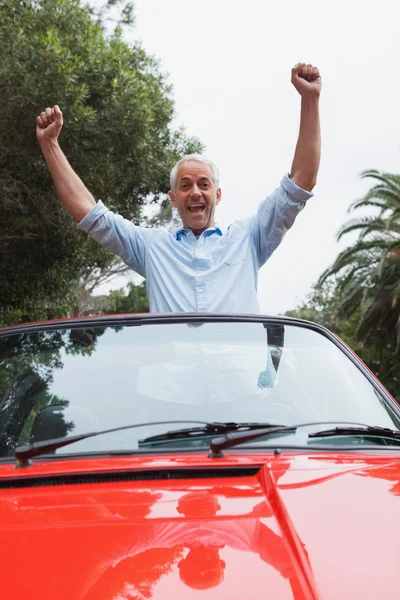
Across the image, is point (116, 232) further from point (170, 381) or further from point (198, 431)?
point (198, 431)

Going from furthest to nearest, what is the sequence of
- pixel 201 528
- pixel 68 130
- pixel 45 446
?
pixel 68 130 < pixel 45 446 < pixel 201 528

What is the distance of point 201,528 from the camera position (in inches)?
50.7

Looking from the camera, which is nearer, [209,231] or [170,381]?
[170,381]

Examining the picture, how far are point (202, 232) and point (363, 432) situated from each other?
5.35 ft

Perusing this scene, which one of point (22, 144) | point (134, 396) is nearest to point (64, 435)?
point (134, 396)

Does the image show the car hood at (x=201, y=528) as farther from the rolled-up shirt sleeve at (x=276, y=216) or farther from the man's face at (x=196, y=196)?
the man's face at (x=196, y=196)

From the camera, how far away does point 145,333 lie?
2.31 m

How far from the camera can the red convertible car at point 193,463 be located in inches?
45.3

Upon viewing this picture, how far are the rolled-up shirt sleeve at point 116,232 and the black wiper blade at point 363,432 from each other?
5.33 feet

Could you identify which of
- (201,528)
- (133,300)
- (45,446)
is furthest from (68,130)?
(133,300)

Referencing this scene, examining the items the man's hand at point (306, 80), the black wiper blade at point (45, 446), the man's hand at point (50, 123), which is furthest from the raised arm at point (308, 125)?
the black wiper blade at point (45, 446)

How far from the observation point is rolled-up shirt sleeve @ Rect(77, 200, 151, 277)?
130 inches

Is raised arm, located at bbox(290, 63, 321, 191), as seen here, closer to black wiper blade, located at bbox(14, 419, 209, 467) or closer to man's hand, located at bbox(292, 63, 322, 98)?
man's hand, located at bbox(292, 63, 322, 98)

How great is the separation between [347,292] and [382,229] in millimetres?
2166
